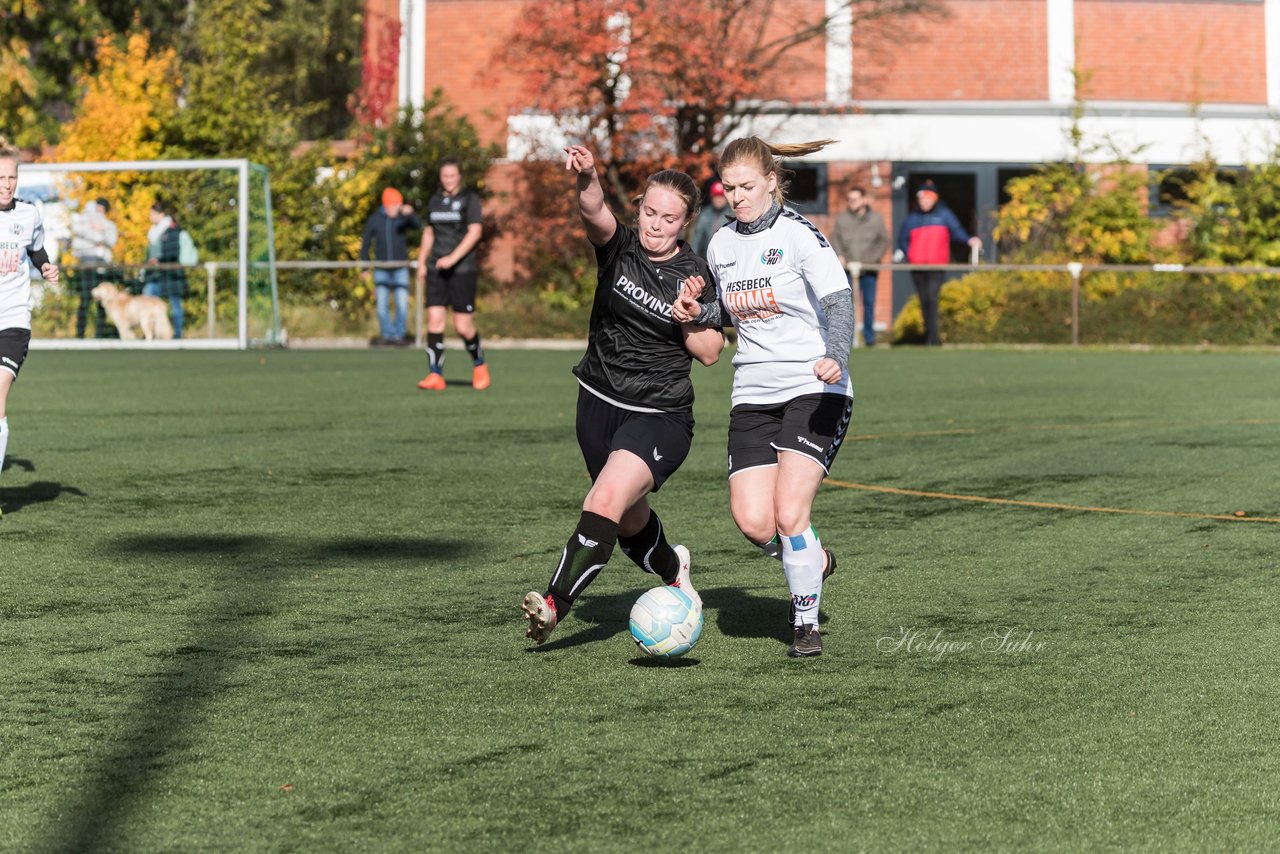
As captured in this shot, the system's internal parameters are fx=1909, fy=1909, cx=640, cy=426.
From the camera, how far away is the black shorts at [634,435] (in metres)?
6.56

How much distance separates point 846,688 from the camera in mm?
5910

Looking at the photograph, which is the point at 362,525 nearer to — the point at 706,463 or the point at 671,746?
the point at 706,463

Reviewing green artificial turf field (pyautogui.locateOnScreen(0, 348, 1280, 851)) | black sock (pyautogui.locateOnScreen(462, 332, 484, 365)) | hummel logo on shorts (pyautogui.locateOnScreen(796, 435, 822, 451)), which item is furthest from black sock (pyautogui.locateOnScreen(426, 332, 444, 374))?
hummel logo on shorts (pyautogui.locateOnScreen(796, 435, 822, 451))

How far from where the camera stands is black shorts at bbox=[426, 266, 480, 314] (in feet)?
60.4

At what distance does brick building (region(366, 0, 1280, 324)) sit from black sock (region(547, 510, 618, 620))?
30773 millimetres

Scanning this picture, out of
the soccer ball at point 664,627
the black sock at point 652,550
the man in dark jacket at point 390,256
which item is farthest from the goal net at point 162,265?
the soccer ball at point 664,627

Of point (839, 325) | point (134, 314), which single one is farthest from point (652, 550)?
point (134, 314)

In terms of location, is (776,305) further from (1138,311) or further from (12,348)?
(1138,311)

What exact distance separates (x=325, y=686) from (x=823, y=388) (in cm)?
205

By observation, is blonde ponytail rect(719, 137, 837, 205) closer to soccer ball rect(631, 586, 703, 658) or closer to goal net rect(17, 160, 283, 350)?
soccer ball rect(631, 586, 703, 658)

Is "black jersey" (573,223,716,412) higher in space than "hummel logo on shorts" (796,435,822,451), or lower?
higher

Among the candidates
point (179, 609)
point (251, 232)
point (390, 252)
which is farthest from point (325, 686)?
point (251, 232)

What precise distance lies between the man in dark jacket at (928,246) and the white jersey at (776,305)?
20848 mm

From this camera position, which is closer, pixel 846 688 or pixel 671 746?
pixel 671 746
